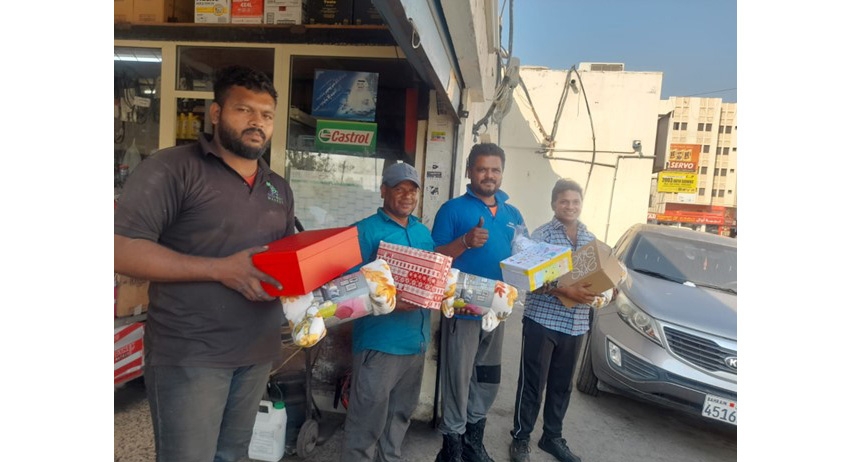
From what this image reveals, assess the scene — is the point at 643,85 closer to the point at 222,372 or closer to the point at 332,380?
the point at 332,380

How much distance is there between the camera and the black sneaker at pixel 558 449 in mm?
3186

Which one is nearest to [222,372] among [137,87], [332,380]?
[332,380]

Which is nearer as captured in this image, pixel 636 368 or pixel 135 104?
pixel 636 368

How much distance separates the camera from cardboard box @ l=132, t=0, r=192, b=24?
381 cm

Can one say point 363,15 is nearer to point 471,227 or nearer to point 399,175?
point 399,175

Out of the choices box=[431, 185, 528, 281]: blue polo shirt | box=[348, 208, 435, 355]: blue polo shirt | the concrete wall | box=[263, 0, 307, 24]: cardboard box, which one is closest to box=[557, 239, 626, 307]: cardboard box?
box=[431, 185, 528, 281]: blue polo shirt

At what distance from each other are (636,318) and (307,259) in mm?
3318

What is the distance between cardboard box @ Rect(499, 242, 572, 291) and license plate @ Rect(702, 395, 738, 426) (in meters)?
2.02

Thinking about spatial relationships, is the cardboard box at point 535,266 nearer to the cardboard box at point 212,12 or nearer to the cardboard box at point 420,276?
the cardboard box at point 420,276

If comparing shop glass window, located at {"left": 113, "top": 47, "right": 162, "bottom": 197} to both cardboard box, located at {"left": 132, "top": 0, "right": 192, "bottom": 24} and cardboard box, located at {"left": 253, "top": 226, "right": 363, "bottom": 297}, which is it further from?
cardboard box, located at {"left": 253, "top": 226, "right": 363, "bottom": 297}

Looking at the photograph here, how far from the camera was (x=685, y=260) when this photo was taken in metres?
4.62

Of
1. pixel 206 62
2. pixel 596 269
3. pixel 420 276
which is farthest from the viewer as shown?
pixel 206 62

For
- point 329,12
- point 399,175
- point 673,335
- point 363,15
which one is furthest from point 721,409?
point 329,12

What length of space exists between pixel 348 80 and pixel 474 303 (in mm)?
2383
